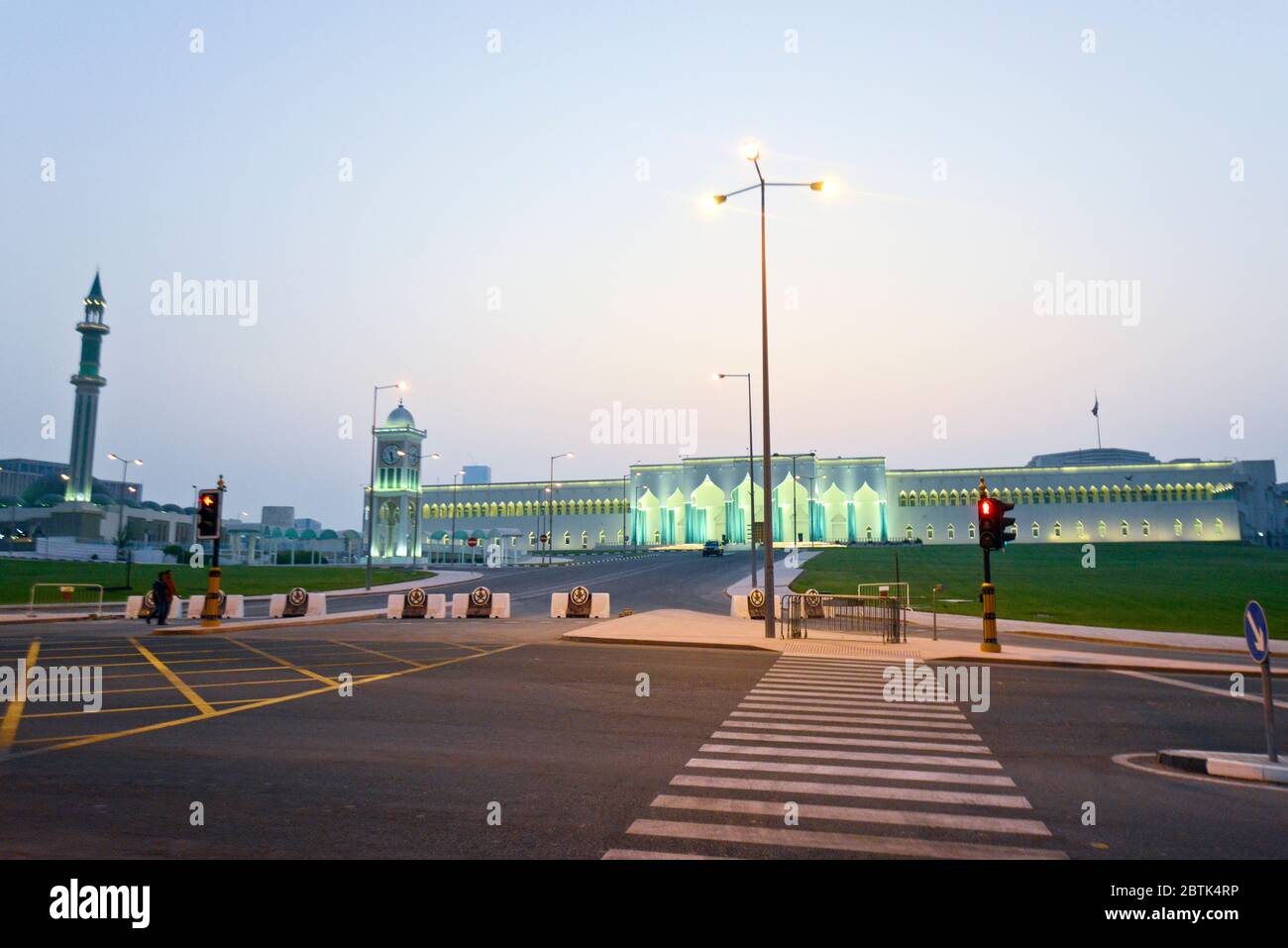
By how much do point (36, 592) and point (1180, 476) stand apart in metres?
136

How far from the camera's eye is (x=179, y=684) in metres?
13.5

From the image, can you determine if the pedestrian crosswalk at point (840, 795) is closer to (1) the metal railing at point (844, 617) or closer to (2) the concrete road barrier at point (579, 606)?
(1) the metal railing at point (844, 617)

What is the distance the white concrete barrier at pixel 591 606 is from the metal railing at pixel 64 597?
52.6ft

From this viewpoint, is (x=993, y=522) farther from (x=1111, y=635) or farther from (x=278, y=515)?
(x=278, y=515)

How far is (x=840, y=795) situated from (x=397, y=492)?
391 feet

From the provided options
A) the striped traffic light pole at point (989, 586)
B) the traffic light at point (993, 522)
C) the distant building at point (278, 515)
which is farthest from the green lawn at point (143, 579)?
the distant building at point (278, 515)

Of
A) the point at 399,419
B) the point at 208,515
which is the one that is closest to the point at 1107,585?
the point at 208,515

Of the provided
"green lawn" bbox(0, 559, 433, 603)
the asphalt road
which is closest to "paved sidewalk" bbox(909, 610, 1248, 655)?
the asphalt road

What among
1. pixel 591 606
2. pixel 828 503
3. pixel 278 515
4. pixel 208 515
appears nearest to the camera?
pixel 208 515

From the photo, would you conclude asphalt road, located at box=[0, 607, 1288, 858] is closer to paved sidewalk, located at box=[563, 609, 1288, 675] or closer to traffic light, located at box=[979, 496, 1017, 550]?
paved sidewalk, located at box=[563, 609, 1288, 675]

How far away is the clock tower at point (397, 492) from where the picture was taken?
119 metres

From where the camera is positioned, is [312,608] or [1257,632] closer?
[1257,632]

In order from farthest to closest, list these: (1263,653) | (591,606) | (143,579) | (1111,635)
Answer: (143,579) < (591,606) < (1111,635) < (1263,653)
